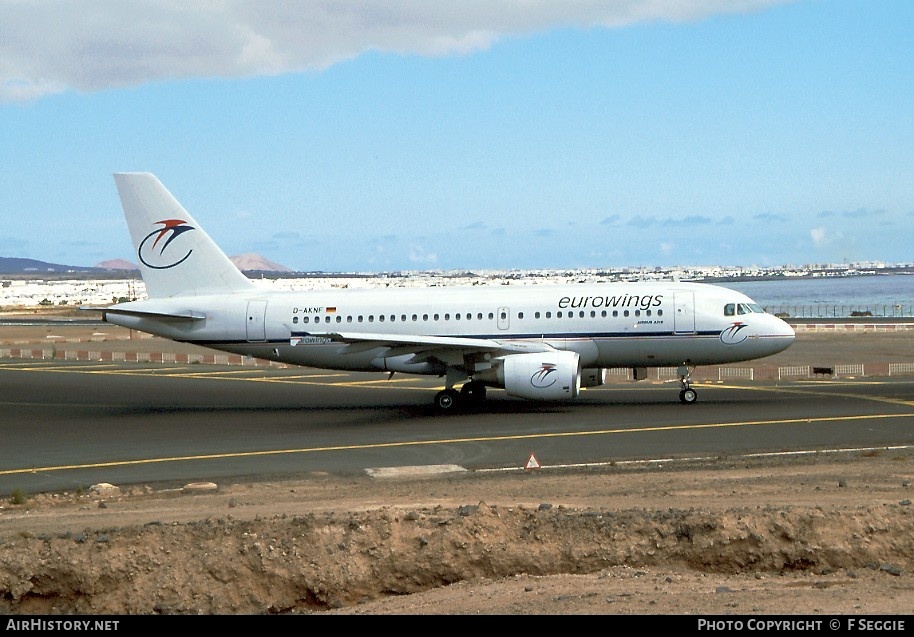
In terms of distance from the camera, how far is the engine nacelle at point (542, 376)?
3494 centimetres

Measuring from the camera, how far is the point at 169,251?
134ft

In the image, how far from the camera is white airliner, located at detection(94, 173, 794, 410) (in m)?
36.8

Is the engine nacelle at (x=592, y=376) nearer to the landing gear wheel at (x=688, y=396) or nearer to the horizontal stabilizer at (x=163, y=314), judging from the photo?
the landing gear wheel at (x=688, y=396)

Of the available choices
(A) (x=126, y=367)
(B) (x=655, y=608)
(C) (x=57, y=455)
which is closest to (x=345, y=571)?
(B) (x=655, y=608)

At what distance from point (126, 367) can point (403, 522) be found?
1977 inches

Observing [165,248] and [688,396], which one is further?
[165,248]

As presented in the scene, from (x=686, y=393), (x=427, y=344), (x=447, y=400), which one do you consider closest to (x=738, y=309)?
(x=686, y=393)

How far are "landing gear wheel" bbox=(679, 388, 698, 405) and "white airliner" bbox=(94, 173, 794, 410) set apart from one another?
1.4 inches

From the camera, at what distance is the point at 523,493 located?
21016mm

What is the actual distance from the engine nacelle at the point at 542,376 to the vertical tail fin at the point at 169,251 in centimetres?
1190

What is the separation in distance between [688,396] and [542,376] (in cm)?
606

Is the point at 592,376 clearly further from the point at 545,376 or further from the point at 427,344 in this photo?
the point at 427,344

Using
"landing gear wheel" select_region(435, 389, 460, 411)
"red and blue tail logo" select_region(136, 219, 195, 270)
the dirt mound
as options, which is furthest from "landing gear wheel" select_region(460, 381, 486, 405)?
the dirt mound

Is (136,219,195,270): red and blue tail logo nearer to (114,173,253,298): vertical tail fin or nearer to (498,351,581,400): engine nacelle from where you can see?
(114,173,253,298): vertical tail fin
